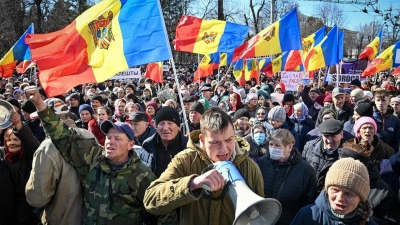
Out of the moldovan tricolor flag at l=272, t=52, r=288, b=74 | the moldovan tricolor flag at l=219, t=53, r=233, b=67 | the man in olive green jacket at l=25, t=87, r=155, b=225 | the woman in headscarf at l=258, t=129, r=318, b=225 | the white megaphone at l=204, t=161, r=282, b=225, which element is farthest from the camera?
the moldovan tricolor flag at l=219, t=53, r=233, b=67

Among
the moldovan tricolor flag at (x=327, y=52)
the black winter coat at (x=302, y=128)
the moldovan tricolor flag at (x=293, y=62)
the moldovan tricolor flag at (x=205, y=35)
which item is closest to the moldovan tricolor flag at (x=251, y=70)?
the moldovan tricolor flag at (x=293, y=62)

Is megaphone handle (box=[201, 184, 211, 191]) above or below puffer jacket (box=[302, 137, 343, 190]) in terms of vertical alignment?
above

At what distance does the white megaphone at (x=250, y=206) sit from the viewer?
167 cm

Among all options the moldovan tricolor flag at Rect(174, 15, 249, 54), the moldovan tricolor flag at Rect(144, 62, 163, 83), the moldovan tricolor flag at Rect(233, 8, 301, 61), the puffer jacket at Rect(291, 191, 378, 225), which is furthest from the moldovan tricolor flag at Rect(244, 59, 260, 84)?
the puffer jacket at Rect(291, 191, 378, 225)

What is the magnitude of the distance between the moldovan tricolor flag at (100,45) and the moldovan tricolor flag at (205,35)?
3.59 meters

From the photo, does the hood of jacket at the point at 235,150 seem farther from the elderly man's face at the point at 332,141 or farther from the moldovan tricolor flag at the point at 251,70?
the moldovan tricolor flag at the point at 251,70

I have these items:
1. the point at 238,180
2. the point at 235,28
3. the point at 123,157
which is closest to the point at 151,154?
the point at 123,157

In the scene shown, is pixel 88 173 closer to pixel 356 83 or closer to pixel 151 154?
pixel 151 154

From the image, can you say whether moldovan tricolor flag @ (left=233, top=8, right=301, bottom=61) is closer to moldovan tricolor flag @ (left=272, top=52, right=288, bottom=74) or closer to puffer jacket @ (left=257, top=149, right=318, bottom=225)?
moldovan tricolor flag @ (left=272, top=52, right=288, bottom=74)

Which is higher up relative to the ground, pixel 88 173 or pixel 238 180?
pixel 238 180

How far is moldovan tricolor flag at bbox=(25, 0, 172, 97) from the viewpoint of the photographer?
4598mm

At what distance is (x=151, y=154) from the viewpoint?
392cm

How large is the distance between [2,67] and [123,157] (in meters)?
10.5

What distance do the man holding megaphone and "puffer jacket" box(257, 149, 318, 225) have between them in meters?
1.07
